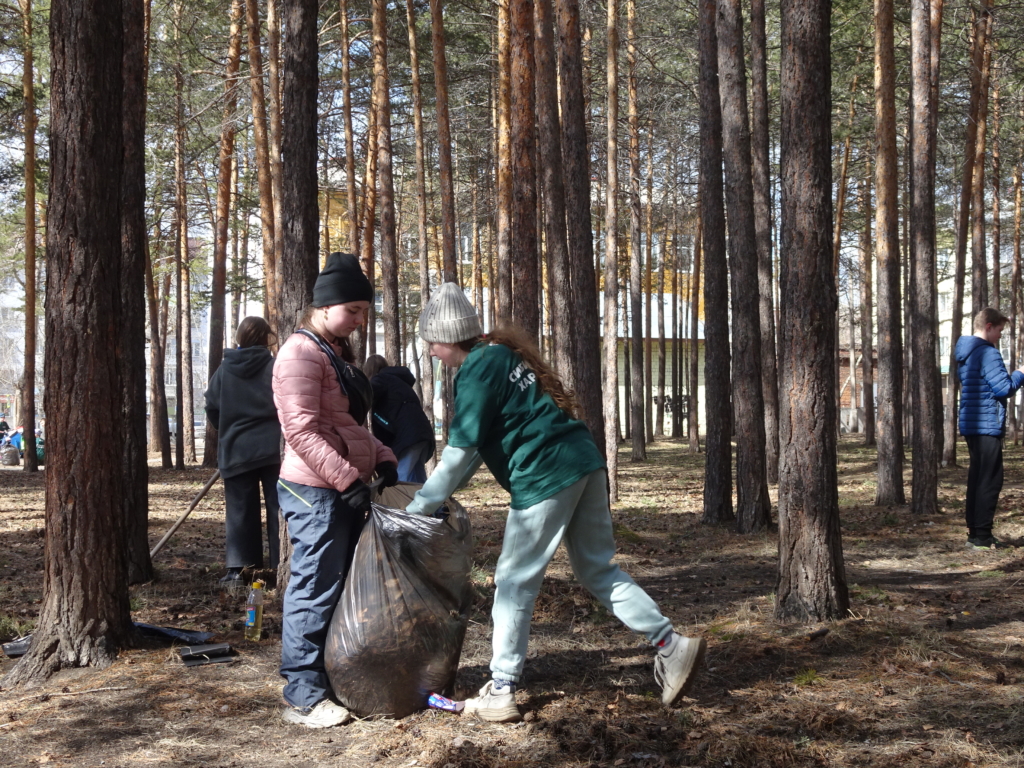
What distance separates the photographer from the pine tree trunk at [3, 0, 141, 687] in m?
4.69

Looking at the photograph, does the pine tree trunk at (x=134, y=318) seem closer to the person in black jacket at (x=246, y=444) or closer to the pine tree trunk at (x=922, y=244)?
Result: the person in black jacket at (x=246, y=444)

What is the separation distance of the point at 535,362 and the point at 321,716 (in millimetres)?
1776

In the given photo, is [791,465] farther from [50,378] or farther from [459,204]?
[459,204]

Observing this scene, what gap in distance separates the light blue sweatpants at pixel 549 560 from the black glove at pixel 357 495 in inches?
24.3

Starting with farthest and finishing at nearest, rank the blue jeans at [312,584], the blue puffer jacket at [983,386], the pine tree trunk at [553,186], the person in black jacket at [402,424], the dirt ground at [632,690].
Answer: the pine tree trunk at [553,186]
the blue puffer jacket at [983,386]
the person in black jacket at [402,424]
the blue jeans at [312,584]
the dirt ground at [632,690]

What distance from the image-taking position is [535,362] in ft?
13.2

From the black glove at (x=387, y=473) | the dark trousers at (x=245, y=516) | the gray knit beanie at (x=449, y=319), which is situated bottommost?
the dark trousers at (x=245, y=516)

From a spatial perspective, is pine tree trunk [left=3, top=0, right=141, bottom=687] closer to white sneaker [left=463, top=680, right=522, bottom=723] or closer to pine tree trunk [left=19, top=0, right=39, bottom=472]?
white sneaker [left=463, top=680, right=522, bottom=723]

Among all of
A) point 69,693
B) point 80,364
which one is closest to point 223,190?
point 80,364

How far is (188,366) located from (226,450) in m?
18.0

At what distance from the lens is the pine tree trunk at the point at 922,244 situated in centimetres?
1095

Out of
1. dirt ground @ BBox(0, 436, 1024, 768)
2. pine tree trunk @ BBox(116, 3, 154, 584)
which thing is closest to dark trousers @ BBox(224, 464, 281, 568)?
dirt ground @ BBox(0, 436, 1024, 768)

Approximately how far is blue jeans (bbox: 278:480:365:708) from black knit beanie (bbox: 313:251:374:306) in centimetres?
84

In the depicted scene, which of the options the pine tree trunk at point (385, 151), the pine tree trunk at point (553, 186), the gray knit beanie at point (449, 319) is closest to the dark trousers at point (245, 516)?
the gray knit beanie at point (449, 319)
